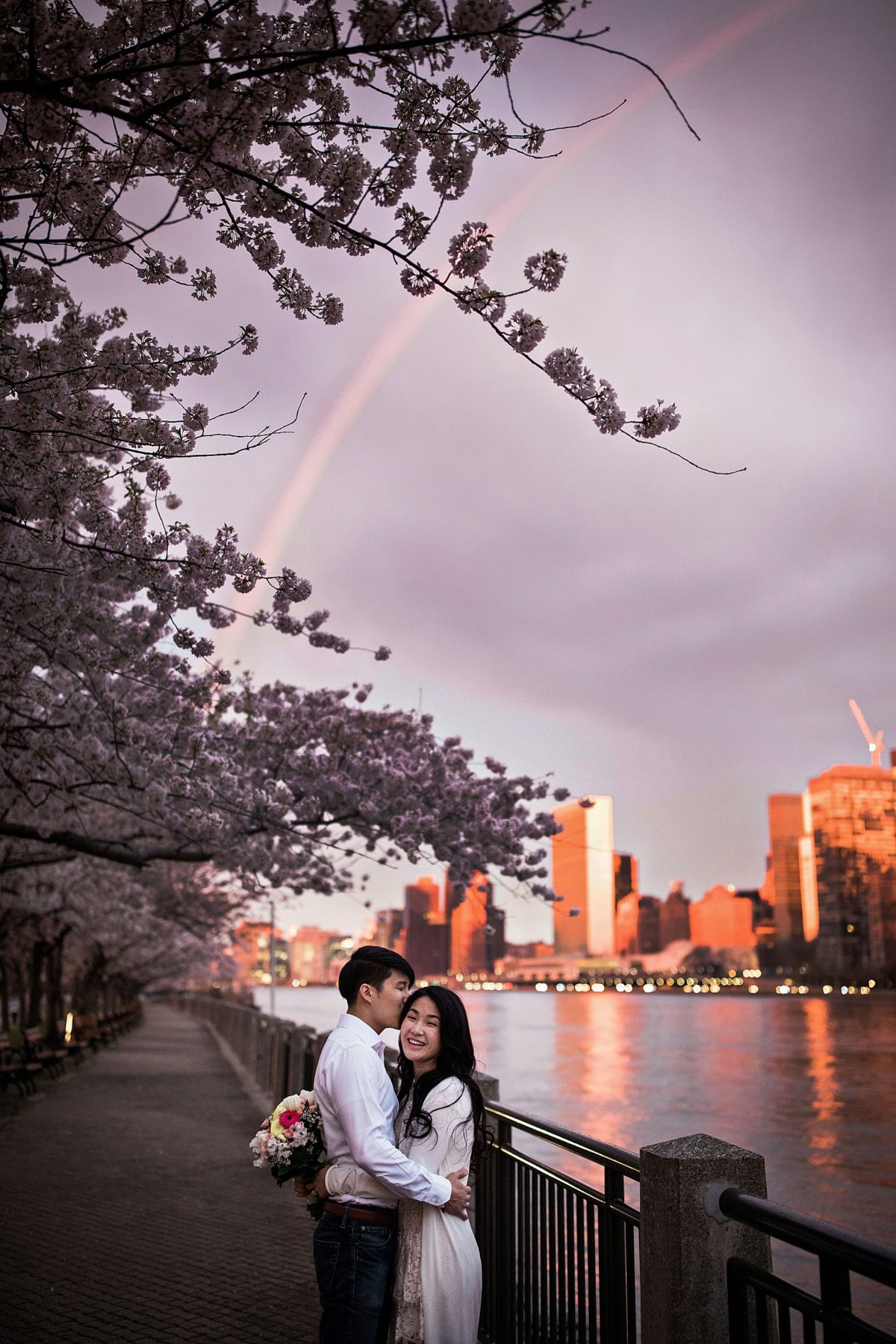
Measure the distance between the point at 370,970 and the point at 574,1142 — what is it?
164 cm

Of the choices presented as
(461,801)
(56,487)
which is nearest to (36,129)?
(56,487)

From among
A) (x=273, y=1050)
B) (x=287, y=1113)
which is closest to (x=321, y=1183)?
(x=287, y=1113)

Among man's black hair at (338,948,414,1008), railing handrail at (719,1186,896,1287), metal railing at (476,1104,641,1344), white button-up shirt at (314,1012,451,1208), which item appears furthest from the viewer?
metal railing at (476,1104,641,1344)

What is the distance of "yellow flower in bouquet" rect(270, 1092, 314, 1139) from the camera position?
4508mm

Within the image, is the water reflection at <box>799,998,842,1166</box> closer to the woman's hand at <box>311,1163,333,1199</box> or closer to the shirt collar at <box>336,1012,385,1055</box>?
the woman's hand at <box>311,1163,333,1199</box>

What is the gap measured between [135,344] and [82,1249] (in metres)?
6.79

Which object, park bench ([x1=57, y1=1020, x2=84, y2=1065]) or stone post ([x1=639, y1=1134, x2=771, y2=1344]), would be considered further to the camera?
park bench ([x1=57, y1=1020, x2=84, y2=1065])

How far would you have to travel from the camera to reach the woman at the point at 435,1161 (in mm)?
4055

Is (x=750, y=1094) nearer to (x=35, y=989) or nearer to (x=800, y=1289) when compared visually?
(x=35, y=989)

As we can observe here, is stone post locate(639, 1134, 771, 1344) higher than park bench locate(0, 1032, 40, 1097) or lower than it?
higher

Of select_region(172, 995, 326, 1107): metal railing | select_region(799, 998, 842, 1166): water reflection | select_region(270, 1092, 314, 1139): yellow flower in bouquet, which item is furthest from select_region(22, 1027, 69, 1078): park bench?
select_region(799, 998, 842, 1166): water reflection

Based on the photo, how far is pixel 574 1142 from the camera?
17.5 ft

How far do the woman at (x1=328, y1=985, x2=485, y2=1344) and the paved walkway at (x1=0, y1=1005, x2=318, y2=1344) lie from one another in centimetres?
308

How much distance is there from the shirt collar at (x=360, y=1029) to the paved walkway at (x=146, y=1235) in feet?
11.2
